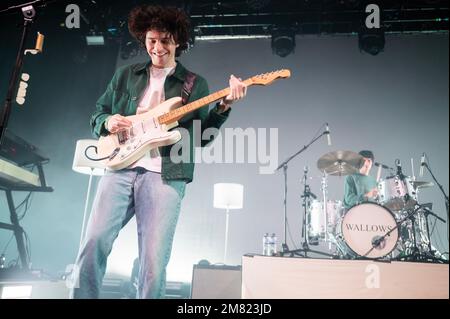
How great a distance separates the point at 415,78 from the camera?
5.36 metres

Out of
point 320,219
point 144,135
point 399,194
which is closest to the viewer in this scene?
point 144,135

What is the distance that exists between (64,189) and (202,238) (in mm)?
2064

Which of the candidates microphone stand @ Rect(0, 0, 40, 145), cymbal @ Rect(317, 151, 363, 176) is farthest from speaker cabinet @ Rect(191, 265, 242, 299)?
cymbal @ Rect(317, 151, 363, 176)

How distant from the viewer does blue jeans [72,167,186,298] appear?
1.48 meters

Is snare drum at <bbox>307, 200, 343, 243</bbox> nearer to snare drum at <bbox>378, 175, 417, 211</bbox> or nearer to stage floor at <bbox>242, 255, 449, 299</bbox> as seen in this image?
snare drum at <bbox>378, 175, 417, 211</bbox>

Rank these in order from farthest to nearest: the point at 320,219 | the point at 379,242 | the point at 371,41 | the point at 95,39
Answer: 1. the point at 95,39
2. the point at 371,41
3. the point at 320,219
4. the point at 379,242

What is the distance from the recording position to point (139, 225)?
1.61 m

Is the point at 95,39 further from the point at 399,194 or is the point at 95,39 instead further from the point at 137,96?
the point at 399,194

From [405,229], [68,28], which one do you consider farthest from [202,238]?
[68,28]

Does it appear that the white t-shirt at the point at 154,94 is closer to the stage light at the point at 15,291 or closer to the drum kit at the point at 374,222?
the stage light at the point at 15,291

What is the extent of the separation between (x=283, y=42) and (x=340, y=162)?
212 centimetres

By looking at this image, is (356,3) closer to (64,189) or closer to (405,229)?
(405,229)

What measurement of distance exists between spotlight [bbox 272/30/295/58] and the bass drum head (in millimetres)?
2826

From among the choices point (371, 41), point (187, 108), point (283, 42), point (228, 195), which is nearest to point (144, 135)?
point (187, 108)
